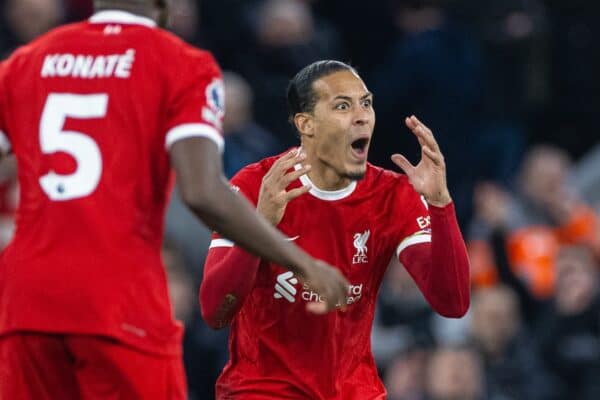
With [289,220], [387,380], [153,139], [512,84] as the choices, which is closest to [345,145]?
[289,220]

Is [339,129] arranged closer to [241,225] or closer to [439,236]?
[439,236]

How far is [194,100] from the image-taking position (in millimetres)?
4242

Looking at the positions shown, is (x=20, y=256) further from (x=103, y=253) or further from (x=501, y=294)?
(x=501, y=294)

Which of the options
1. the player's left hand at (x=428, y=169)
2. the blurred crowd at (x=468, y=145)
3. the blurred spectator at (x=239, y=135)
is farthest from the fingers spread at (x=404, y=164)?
the blurred spectator at (x=239, y=135)

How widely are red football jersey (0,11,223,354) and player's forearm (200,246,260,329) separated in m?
0.92

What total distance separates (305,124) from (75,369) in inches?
74.7

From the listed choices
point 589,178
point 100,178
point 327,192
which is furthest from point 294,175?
point 589,178

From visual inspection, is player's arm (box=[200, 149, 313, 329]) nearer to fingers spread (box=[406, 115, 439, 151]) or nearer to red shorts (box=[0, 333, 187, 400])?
fingers spread (box=[406, 115, 439, 151])

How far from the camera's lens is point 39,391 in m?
4.28

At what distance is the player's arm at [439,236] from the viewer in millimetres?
5445

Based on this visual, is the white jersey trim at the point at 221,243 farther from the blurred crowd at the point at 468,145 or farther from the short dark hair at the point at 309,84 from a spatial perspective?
the blurred crowd at the point at 468,145

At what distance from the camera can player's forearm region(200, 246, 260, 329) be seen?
5.25 m

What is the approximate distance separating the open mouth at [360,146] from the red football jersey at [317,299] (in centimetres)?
17

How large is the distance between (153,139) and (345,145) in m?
1.57
